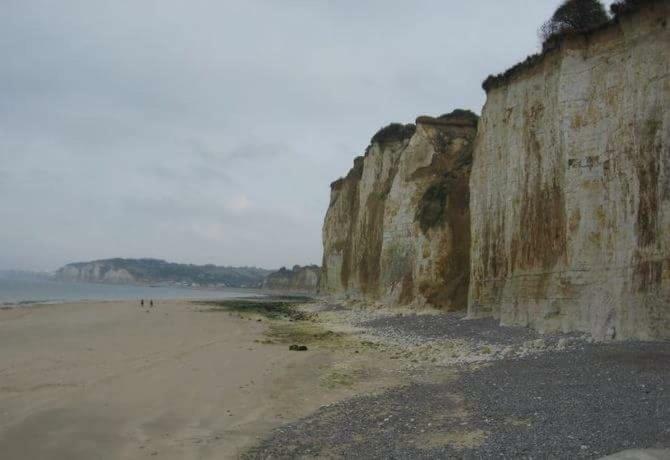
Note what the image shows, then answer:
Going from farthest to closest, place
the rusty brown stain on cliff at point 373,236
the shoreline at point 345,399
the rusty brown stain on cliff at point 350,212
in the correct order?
the rusty brown stain on cliff at point 350,212 → the rusty brown stain on cliff at point 373,236 → the shoreline at point 345,399

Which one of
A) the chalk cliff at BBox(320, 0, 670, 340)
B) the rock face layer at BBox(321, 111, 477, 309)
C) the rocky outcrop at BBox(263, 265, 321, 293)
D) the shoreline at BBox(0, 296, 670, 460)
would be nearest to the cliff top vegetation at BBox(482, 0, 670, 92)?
the chalk cliff at BBox(320, 0, 670, 340)

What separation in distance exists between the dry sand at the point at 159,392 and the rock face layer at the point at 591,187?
549cm

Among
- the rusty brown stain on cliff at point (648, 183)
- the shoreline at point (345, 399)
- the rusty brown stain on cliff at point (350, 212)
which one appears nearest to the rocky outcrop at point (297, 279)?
the rusty brown stain on cliff at point (350, 212)

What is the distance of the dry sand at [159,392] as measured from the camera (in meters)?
8.01

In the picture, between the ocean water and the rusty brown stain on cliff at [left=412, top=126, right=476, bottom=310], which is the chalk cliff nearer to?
the rusty brown stain on cliff at [left=412, top=126, right=476, bottom=310]

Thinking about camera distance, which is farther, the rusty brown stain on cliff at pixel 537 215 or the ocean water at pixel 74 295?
the ocean water at pixel 74 295

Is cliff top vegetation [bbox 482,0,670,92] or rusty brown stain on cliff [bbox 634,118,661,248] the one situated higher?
cliff top vegetation [bbox 482,0,670,92]

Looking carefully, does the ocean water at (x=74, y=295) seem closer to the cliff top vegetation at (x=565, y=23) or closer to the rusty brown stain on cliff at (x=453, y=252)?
the rusty brown stain on cliff at (x=453, y=252)

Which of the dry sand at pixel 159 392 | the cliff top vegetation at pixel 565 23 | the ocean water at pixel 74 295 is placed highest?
the cliff top vegetation at pixel 565 23

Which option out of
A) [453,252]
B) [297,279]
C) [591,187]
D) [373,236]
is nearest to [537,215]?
[591,187]

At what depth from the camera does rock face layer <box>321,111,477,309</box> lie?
1072 inches

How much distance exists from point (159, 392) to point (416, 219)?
21.1m

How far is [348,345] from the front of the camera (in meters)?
18.5

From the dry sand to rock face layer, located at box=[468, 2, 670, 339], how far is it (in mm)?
5490
